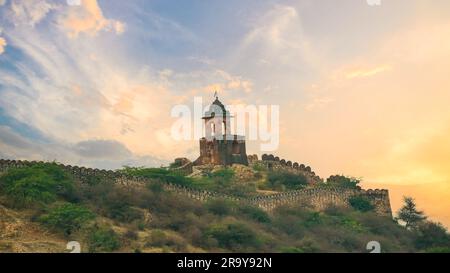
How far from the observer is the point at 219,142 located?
51.7 metres

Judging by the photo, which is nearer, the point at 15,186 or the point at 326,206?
the point at 15,186

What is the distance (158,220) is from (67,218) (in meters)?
4.91

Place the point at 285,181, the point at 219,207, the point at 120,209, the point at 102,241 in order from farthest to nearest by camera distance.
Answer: the point at 285,181 → the point at 219,207 → the point at 120,209 → the point at 102,241

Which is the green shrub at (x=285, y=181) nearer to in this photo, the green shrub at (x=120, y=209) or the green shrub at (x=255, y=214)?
the green shrub at (x=255, y=214)

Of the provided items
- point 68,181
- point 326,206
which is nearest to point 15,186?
point 68,181

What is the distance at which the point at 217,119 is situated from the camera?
173 ft

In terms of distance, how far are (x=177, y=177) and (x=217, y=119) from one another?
15.7 metres

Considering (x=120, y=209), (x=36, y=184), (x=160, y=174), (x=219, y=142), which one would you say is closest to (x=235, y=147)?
(x=219, y=142)

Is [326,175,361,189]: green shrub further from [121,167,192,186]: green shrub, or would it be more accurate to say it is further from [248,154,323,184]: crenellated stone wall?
[121,167,192,186]: green shrub

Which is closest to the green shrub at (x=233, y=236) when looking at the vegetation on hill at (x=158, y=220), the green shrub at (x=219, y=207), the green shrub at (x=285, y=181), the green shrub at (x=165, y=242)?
the vegetation on hill at (x=158, y=220)

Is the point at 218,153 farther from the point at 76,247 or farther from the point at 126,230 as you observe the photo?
the point at 76,247

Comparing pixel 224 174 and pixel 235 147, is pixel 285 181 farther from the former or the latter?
pixel 235 147
